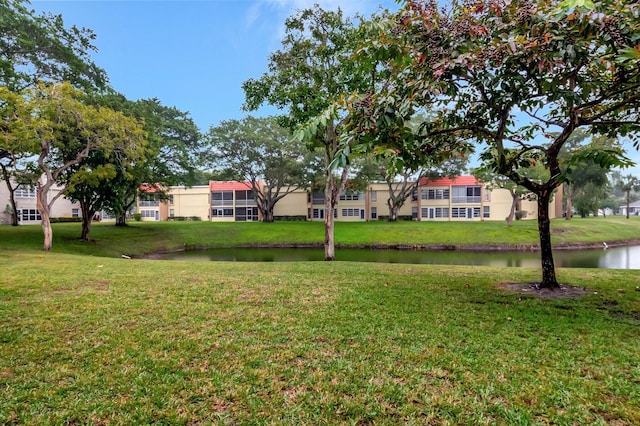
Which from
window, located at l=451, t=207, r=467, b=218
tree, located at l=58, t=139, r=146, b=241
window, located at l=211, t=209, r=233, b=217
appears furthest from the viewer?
window, located at l=211, t=209, r=233, b=217

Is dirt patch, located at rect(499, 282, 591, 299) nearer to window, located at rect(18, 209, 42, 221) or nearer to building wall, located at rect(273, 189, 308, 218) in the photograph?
building wall, located at rect(273, 189, 308, 218)

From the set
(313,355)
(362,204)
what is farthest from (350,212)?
(313,355)

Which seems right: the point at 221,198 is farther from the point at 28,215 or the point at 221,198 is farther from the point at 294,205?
the point at 28,215

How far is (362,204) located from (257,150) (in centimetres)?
1786

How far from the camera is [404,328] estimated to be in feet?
14.9

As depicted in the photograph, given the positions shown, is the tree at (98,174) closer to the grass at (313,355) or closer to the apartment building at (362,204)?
the grass at (313,355)

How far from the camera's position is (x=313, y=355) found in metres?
3.68

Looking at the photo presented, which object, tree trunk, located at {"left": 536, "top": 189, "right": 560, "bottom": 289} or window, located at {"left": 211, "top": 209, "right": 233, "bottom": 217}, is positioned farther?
window, located at {"left": 211, "top": 209, "right": 233, "bottom": 217}

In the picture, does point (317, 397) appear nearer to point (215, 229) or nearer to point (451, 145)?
point (451, 145)

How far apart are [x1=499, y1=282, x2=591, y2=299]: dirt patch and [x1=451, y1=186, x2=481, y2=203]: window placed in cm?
3891

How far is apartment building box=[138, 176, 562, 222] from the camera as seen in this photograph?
141ft

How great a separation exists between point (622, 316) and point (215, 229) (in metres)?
30.0

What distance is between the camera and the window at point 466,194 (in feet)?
142

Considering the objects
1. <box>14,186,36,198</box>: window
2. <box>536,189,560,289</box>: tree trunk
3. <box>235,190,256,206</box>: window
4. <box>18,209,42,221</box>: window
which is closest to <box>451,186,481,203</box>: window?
<box>235,190,256,206</box>: window
